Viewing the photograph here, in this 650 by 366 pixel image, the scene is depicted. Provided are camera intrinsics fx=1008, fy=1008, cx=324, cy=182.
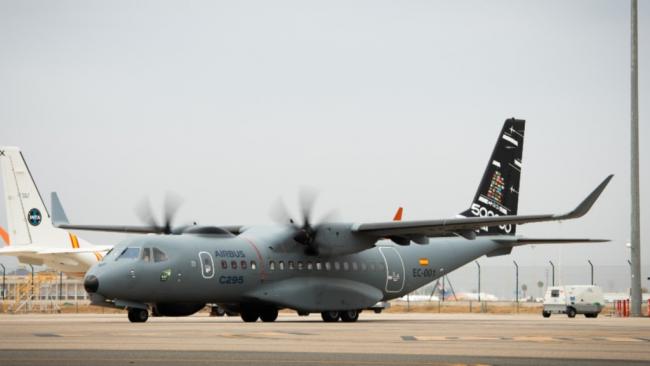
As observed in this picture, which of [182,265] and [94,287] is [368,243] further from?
[94,287]

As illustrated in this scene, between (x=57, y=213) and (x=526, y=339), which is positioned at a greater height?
(x=57, y=213)

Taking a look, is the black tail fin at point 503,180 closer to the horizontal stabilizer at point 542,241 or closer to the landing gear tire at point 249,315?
the horizontal stabilizer at point 542,241

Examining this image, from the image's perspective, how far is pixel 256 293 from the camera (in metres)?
35.1

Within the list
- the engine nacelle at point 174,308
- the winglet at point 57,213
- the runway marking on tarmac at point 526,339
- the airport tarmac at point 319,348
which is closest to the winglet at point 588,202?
the airport tarmac at point 319,348

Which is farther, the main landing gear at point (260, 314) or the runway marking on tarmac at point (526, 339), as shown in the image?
the main landing gear at point (260, 314)

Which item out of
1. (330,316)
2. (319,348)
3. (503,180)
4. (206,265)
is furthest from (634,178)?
(319,348)

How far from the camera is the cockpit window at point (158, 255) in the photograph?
32625mm

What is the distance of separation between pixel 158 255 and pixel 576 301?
21.0 m

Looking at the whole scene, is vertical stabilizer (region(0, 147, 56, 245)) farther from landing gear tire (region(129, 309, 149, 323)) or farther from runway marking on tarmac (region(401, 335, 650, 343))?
runway marking on tarmac (region(401, 335, 650, 343))

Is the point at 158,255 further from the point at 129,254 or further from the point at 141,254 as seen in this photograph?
the point at 129,254

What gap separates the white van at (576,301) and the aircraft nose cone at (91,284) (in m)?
22.2

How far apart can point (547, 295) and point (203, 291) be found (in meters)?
19.2

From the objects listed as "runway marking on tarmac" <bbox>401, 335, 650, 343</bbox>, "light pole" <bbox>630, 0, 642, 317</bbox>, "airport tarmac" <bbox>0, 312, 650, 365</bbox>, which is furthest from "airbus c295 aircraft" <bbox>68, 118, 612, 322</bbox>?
"runway marking on tarmac" <bbox>401, 335, 650, 343</bbox>

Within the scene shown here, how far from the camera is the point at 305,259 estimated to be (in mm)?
36688
